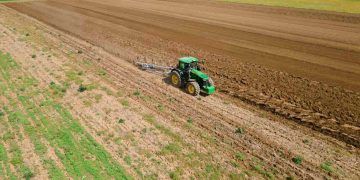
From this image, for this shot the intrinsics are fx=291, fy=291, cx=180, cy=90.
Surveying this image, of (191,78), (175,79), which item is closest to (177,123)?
(191,78)

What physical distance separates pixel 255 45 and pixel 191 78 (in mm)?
10883

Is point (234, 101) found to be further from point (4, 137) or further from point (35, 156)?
point (4, 137)

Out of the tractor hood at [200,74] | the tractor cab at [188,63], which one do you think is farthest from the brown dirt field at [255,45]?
the tractor cab at [188,63]

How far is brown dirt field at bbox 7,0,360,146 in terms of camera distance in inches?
631

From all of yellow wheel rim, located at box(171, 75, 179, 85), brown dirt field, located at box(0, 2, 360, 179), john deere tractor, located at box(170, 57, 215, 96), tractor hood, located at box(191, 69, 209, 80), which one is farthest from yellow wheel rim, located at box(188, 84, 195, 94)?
yellow wheel rim, located at box(171, 75, 179, 85)

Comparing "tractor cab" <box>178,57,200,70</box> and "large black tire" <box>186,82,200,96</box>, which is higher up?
"tractor cab" <box>178,57,200,70</box>

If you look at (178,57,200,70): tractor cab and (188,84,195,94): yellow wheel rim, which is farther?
(178,57,200,70): tractor cab

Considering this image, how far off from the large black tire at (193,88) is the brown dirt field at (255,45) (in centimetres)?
210

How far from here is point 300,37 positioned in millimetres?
26984

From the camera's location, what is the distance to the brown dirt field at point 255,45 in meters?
16.0

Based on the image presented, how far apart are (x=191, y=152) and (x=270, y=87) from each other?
26.6ft

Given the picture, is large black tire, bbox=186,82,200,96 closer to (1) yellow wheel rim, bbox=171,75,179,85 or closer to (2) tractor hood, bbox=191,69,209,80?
(2) tractor hood, bbox=191,69,209,80

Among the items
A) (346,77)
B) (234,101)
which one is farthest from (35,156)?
(346,77)

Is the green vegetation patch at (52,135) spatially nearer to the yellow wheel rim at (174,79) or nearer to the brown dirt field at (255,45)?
the yellow wheel rim at (174,79)
